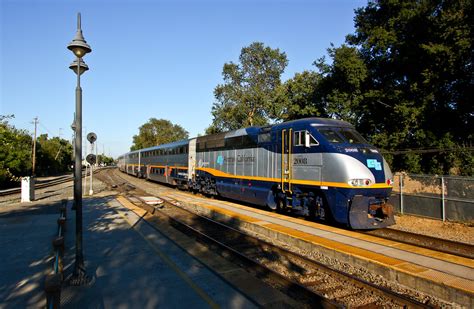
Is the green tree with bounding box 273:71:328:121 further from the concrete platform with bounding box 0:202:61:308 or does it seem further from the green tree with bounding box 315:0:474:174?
the concrete platform with bounding box 0:202:61:308

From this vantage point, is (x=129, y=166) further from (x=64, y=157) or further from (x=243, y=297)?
(x=243, y=297)

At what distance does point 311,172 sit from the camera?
38.2ft

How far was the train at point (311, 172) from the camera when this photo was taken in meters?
10.5

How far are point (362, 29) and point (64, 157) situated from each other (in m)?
A: 72.5

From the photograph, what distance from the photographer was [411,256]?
817cm

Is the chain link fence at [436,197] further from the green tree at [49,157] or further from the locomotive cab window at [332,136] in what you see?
the green tree at [49,157]

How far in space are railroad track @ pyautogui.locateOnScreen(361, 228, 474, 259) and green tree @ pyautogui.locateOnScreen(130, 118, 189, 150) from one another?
84855 millimetres

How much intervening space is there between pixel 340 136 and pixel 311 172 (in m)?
1.60

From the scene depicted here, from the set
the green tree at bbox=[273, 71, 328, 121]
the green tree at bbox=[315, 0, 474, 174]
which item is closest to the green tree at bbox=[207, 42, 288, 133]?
the green tree at bbox=[273, 71, 328, 121]

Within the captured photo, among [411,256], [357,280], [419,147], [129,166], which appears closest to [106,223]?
[357,280]

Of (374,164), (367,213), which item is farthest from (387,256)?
(374,164)

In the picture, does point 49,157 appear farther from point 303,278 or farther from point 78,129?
point 303,278

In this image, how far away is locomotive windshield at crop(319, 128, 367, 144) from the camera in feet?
37.1

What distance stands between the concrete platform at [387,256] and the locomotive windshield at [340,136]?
9.98ft
